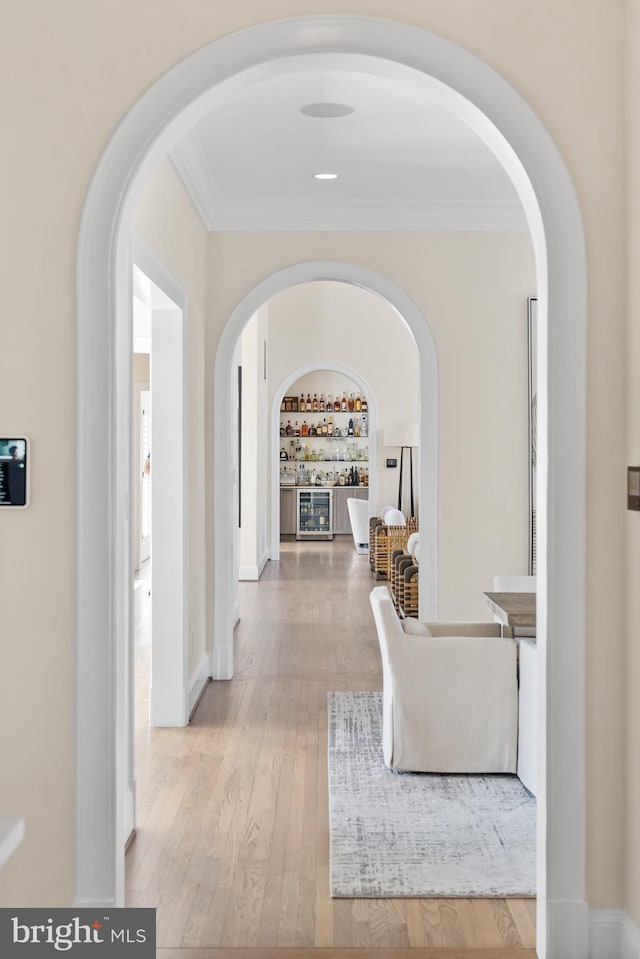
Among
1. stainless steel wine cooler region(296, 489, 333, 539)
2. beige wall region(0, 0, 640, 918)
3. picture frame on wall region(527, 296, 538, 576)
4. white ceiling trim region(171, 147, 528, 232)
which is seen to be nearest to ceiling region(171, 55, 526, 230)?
white ceiling trim region(171, 147, 528, 232)

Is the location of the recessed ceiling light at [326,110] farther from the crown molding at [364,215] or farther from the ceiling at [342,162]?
the crown molding at [364,215]

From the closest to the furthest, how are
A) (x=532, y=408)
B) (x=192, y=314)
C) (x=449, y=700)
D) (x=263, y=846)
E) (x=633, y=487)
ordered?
(x=633, y=487), (x=263, y=846), (x=449, y=700), (x=192, y=314), (x=532, y=408)

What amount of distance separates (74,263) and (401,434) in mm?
10182

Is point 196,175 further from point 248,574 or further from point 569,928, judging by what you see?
point 248,574

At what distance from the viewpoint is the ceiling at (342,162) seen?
13.8 feet

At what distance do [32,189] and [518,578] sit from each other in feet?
11.0

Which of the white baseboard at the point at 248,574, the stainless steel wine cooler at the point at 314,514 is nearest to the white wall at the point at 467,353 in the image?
the white baseboard at the point at 248,574

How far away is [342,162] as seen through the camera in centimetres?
514

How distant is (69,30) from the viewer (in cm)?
250

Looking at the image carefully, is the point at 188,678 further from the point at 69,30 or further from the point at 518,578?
the point at 69,30

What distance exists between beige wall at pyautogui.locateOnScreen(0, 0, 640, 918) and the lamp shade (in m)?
9.83

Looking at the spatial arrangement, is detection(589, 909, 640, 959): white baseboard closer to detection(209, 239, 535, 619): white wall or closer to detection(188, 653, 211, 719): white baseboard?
detection(188, 653, 211, 719): white baseboard

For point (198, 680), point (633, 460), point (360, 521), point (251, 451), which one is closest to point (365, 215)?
point (198, 680)

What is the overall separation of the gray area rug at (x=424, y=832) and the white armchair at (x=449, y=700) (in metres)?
0.10
